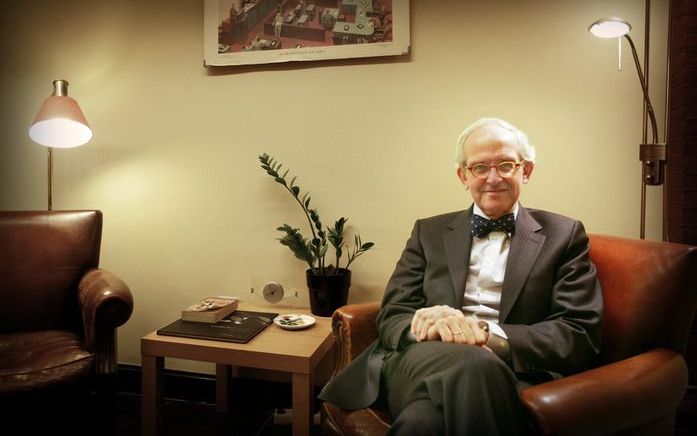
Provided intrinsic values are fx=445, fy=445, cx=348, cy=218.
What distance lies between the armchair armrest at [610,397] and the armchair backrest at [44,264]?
1.98 m

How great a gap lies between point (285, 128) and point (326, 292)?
0.86 meters

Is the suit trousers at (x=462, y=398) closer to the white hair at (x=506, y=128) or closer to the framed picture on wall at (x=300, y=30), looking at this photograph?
the white hair at (x=506, y=128)

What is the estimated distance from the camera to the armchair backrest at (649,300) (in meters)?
1.28

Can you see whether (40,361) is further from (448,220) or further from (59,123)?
(448,220)

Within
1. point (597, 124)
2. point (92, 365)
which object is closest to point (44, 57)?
point (92, 365)

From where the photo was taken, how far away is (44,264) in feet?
6.66

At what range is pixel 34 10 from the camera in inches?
100

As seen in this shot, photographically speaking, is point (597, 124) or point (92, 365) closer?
point (92, 365)

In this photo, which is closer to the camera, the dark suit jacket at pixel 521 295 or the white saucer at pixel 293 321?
the dark suit jacket at pixel 521 295

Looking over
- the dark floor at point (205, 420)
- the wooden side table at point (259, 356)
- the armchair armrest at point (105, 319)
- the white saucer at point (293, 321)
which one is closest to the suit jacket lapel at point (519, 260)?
the wooden side table at point (259, 356)

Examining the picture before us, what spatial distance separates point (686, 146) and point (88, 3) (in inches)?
117

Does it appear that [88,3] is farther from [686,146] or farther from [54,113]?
[686,146]

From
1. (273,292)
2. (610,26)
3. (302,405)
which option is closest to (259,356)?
(302,405)

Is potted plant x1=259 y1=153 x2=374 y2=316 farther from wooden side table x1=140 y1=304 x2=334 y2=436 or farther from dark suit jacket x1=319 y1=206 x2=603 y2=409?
dark suit jacket x1=319 y1=206 x2=603 y2=409
